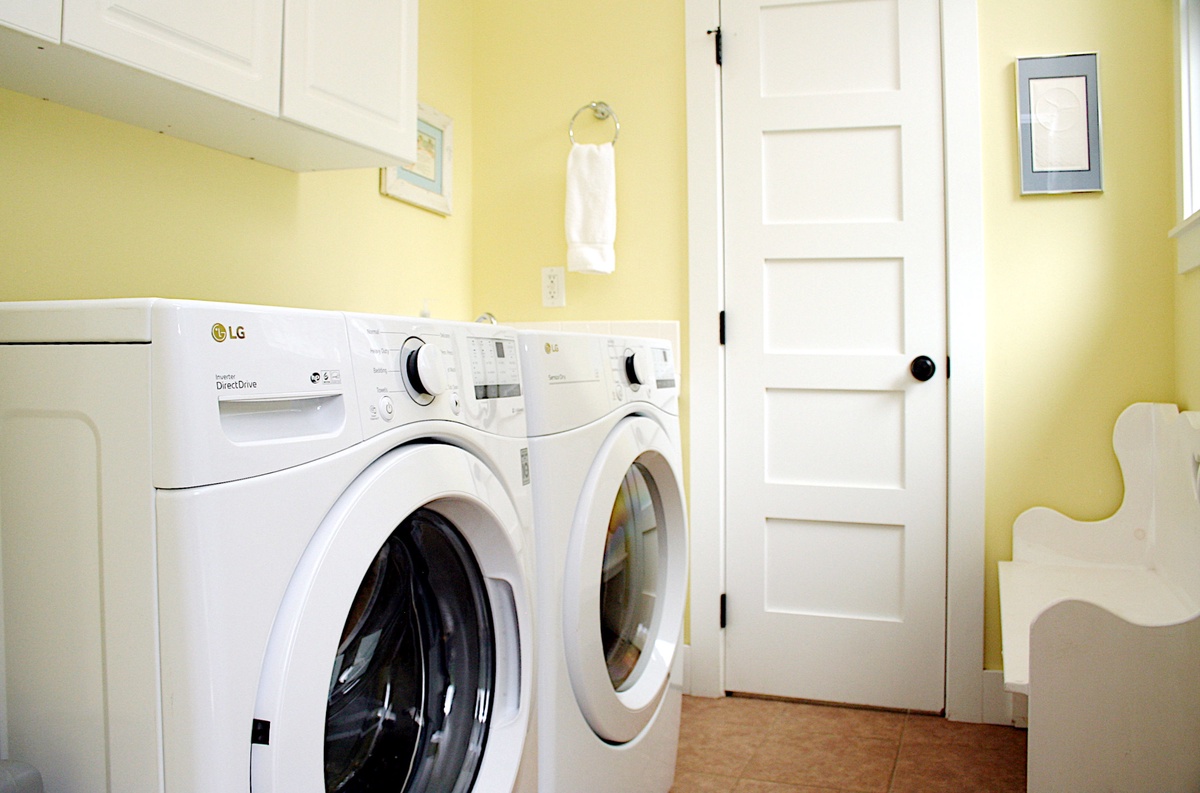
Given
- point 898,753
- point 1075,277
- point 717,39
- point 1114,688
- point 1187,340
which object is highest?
point 717,39

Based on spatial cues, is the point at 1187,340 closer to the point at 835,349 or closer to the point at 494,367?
the point at 835,349

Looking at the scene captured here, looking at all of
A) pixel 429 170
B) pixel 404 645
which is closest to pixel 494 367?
pixel 404 645

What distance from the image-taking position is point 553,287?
2578 millimetres

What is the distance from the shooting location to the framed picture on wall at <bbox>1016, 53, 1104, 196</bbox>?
2150 millimetres

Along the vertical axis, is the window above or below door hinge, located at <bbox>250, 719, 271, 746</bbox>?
above

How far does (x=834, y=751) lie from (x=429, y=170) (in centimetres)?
188

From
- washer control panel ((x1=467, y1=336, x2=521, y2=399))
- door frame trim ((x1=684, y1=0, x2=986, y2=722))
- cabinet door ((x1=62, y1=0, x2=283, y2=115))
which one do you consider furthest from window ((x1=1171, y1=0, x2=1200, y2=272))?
cabinet door ((x1=62, y1=0, x2=283, y2=115))

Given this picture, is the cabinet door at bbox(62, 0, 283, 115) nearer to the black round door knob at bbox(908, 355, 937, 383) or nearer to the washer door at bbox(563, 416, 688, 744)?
the washer door at bbox(563, 416, 688, 744)

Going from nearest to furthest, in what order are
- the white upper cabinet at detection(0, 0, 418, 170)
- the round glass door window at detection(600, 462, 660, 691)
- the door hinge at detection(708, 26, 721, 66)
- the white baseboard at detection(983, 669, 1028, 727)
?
the white upper cabinet at detection(0, 0, 418, 170), the round glass door window at detection(600, 462, 660, 691), the white baseboard at detection(983, 669, 1028, 727), the door hinge at detection(708, 26, 721, 66)

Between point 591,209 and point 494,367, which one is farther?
point 591,209

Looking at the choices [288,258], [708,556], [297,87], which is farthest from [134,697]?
[708,556]

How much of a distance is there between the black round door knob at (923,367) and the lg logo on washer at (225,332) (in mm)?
1978

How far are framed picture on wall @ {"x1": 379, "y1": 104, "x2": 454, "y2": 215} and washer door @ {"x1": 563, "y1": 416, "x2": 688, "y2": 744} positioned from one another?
105cm

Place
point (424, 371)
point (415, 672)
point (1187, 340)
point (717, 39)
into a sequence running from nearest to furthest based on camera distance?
1. point (424, 371)
2. point (415, 672)
3. point (1187, 340)
4. point (717, 39)
